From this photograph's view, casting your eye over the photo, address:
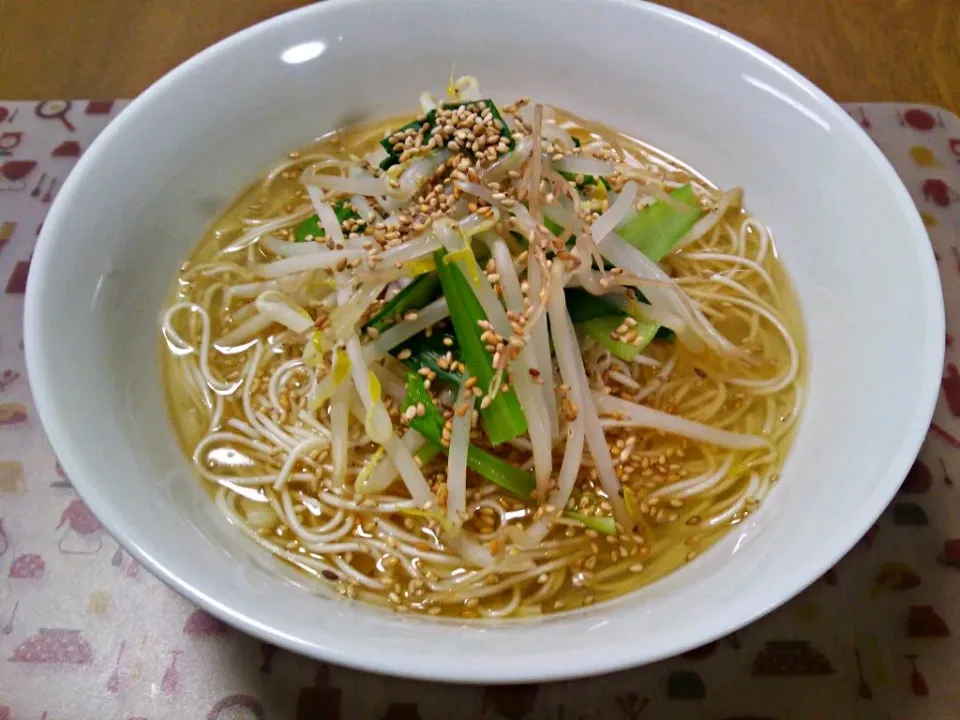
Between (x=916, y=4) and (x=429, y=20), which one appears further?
(x=916, y=4)

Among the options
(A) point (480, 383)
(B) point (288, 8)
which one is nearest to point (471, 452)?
(A) point (480, 383)

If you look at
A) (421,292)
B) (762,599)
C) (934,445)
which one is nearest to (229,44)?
(421,292)

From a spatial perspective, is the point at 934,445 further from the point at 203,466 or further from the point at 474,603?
the point at 203,466

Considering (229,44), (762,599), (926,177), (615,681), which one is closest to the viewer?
(762,599)

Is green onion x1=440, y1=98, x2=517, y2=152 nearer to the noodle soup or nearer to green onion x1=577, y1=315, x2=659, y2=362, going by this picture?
the noodle soup

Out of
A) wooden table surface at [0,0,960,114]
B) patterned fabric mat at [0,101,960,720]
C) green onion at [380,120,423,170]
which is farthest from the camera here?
wooden table surface at [0,0,960,114]

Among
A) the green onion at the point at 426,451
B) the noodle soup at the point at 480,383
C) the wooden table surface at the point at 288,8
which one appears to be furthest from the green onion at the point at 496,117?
the wooden table surface at the point at 288,8

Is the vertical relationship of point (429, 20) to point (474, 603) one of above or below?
above

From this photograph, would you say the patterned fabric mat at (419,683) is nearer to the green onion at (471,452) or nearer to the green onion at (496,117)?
the green onion at (471,452)

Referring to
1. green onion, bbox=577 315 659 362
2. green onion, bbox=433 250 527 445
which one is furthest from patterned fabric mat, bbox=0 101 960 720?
green onion, bbox=577 315 659 362
